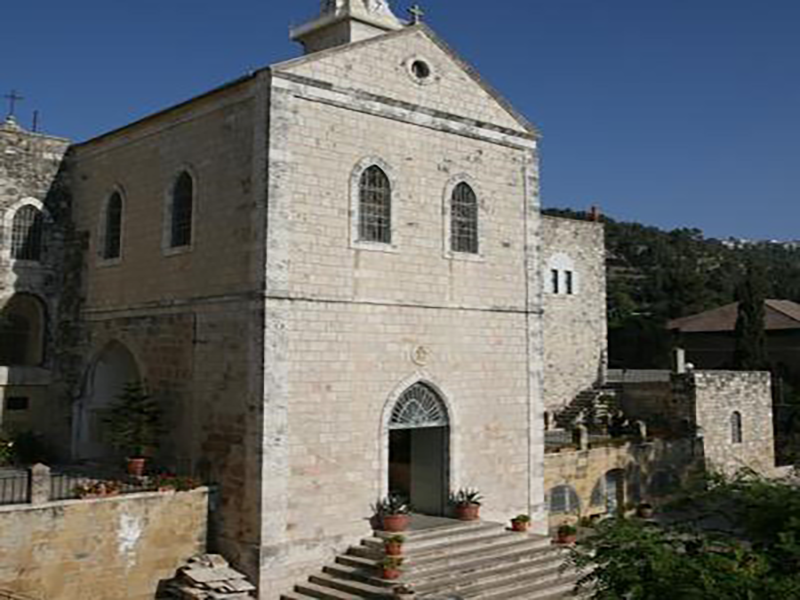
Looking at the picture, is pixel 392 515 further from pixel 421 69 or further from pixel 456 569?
pixel 421 69

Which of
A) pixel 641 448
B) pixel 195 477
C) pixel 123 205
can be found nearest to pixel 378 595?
pixel 195 477

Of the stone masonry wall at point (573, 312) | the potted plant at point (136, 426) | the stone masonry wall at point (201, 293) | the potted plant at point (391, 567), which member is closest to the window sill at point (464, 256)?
the stone masonry wall at point (201, 293)

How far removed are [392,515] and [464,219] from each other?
22.3ft

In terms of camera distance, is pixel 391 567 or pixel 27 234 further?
pixel 27 234

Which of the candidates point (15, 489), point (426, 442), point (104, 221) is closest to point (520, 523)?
point (426, 442)

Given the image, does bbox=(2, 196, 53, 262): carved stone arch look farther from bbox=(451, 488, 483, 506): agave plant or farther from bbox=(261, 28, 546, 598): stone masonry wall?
bbox=(451, 488, 483, 506): agave plant

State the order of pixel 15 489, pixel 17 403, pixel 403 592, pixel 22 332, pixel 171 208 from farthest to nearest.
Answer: pixel 22 332 → pixel 17 403 → pixel 171 208 → pixel 15 489 → pixel 403 592

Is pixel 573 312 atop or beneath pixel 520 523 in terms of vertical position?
atop

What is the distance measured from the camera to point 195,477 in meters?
16.1

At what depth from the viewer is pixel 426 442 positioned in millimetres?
18156

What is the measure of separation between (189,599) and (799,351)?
113 feet

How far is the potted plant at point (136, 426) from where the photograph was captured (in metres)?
16.6

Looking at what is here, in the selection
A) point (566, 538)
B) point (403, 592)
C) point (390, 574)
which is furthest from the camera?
point (566, 538)

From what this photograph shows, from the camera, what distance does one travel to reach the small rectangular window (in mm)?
19984
